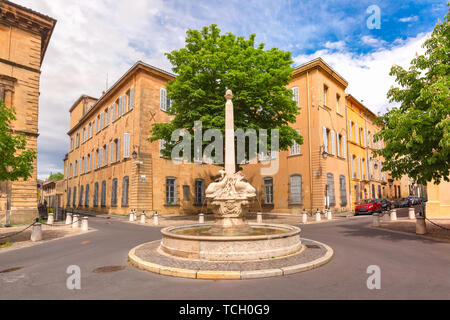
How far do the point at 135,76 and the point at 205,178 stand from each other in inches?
462

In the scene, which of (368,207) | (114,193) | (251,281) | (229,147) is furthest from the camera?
(114,193)

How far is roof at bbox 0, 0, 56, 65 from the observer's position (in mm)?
18312

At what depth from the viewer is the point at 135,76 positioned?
2588cm

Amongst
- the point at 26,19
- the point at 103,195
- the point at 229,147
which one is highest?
the point at 26,19

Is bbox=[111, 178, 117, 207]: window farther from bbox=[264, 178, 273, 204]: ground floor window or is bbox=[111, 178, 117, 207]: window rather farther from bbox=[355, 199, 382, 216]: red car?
bbox=[355, 199, 382, 216]: red car

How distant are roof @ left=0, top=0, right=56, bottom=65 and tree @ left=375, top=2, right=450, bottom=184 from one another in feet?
72.2

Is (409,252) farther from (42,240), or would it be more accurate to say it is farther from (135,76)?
(135,76)

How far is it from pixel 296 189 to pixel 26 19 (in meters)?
24.1

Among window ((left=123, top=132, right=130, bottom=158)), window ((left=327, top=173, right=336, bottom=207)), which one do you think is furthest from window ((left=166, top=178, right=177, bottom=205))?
window ((left=327, top=173, right=336, bottom=207))

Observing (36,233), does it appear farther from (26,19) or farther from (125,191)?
(26,19)

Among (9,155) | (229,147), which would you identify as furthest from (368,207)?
(9,155)

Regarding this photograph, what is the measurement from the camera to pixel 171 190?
2581 centimetres

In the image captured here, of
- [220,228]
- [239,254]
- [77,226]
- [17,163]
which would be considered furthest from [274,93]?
[77,226]
